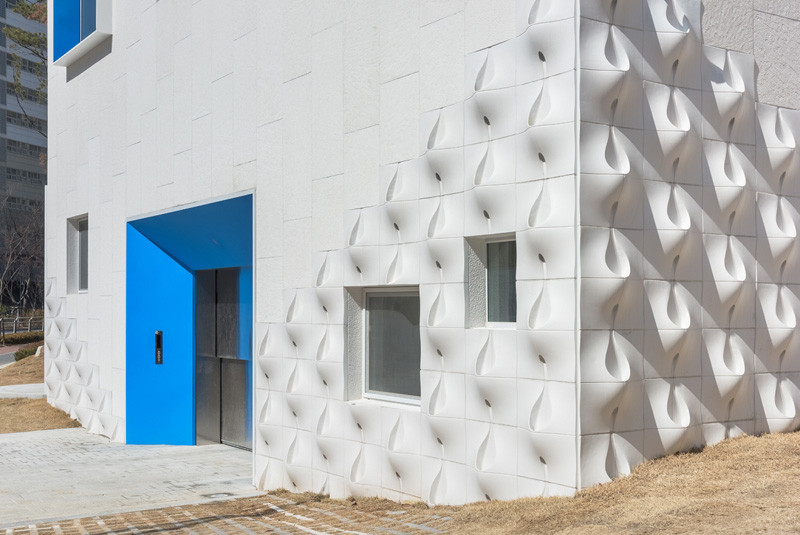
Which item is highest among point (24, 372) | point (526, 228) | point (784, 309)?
point (526, 228)

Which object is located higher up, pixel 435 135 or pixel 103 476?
pixel 435 135

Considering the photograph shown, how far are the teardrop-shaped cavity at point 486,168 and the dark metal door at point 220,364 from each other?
7.31 m

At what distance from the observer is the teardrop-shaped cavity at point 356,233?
9.60m

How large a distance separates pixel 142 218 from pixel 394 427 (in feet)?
26.3

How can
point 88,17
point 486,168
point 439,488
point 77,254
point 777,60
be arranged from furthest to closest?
point 77,254 → point 88,17 → point 777,60 → point 439,488 → point 486,168

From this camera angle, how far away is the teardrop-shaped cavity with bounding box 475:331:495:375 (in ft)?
25.3

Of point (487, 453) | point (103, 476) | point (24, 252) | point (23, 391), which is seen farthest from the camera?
point (24, 252)

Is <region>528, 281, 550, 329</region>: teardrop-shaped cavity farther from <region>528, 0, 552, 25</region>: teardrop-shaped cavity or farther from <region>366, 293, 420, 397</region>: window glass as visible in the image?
<region>528, 0, 552, 25</region>: teardrop-shaped cavity

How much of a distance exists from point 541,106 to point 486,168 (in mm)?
821

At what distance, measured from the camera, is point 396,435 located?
8.88 meters

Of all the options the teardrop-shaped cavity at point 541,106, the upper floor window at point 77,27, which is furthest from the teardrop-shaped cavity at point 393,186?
the upper floor window at point 77,27

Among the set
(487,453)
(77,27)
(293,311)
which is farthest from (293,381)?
(77,27)

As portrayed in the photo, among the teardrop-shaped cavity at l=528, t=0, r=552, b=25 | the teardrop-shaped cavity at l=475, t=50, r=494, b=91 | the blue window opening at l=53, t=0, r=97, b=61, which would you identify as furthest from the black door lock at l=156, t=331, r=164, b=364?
the teardrop-shaped cavity at l=528, t=0, r=552, b=25

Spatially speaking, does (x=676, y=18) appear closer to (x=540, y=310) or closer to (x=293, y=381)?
(x=540, y=310)
